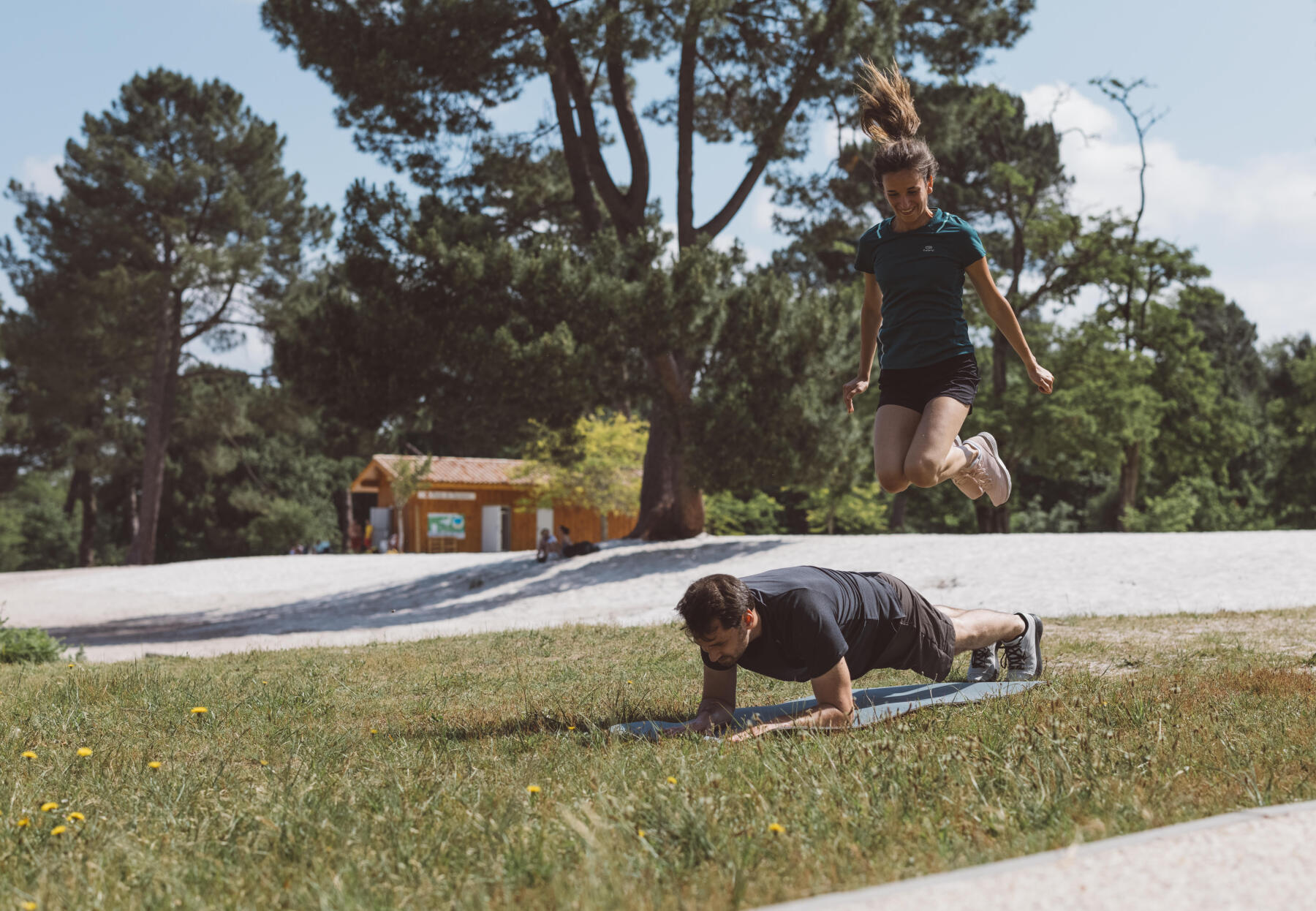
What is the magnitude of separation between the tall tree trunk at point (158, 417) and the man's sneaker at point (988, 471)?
106 feet

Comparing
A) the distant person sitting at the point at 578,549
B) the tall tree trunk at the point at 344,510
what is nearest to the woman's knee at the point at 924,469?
the distant person sitting at the point at 578,549

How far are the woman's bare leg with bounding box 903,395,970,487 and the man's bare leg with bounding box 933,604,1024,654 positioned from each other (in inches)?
26.4

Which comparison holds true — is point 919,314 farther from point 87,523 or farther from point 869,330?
point 87,523

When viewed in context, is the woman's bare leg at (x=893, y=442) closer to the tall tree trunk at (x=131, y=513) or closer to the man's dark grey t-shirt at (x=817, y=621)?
the man's dark grey t-shirt at (x=817, y=621)

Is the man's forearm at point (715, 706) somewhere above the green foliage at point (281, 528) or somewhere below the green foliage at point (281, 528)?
above

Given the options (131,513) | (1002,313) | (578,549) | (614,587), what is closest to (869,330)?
(1002,313)

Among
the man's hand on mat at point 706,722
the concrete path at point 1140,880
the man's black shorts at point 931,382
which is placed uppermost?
the man's black shorts at point 931,382

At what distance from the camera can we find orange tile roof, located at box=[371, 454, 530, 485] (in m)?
43.3

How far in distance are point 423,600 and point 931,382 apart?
15341 millimetres

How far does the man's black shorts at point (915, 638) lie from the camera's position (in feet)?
15.6

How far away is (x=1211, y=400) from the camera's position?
32250 mm

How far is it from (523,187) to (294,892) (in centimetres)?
2004

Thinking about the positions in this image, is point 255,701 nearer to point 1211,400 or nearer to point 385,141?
point 385,141

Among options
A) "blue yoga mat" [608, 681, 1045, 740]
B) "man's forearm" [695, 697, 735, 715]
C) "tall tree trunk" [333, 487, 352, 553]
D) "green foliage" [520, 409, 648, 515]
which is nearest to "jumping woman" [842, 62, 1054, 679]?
"blue yoga mat" [608, 681, 1045, 740]
